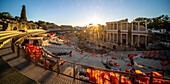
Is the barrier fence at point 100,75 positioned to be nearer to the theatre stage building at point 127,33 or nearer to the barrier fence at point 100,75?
the barrier fence at point 100,75

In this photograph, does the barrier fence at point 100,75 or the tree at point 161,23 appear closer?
the barrier fence at point 100,75

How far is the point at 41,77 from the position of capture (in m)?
4.22

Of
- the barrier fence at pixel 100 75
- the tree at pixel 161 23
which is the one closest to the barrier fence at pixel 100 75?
the barrier fence at pixel 100 75

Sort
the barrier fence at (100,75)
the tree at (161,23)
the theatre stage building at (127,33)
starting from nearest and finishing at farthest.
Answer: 1. the barrier fence at (100,75)
2. the theatre stage building at (127,33)
3. the tree at (161,23)

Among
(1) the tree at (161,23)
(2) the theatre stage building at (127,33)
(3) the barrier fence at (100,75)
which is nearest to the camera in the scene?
(3) the barrier fence at (100,75)

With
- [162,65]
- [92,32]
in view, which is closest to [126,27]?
[92,32]

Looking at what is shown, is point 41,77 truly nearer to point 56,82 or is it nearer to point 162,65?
point 56,82

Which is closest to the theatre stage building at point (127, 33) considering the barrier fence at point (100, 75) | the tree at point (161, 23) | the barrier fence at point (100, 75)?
the tree at point (161, 23)

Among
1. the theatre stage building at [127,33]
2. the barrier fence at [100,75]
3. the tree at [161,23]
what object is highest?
the tree at [161,23]

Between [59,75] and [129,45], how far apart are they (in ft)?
109

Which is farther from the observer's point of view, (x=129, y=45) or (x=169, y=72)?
(x=129, y=45)

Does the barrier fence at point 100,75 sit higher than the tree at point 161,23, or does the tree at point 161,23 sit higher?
the tree at point 161,23

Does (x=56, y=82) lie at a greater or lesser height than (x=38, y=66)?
lesser

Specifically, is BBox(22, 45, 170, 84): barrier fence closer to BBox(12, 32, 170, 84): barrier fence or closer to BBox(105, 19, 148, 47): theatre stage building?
BBox(12, 32, 170, 84): barrier fence
